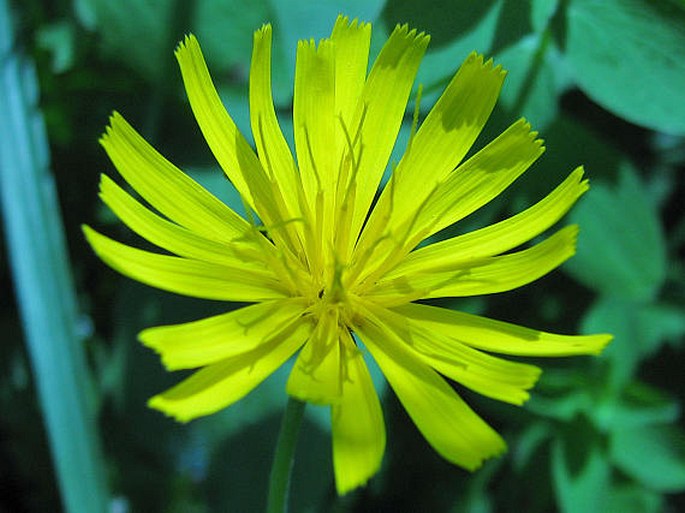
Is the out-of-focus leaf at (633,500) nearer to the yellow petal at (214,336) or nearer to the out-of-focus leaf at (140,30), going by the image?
the yellow petal at (214,336)

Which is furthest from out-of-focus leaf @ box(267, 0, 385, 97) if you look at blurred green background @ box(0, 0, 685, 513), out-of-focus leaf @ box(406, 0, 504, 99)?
out-of-focus leaf @ box(406, 0, 504, 99)

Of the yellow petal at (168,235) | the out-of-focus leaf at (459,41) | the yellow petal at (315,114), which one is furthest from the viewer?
the out-of-focus leaf at (459,41)

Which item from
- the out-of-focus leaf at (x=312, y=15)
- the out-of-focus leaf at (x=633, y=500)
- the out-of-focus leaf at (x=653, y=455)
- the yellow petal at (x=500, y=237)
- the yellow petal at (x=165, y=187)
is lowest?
the out-of-focus leaf at (x=633, y=500)

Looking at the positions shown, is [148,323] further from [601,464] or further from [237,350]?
[601,464]

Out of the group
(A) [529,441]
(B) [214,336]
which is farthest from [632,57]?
(B) [214,336]

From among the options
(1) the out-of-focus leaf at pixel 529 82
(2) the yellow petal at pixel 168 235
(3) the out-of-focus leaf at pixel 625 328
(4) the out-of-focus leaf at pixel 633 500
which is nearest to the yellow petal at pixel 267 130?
(2) the yellow petal at pixel 168 235

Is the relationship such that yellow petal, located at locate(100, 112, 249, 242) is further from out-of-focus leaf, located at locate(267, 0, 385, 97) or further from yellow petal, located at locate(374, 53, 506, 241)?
out-of-focus leaf, located at locate(267, 0, 385, 97)

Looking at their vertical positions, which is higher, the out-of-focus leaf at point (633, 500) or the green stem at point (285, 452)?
the green stem at point (285, 452)

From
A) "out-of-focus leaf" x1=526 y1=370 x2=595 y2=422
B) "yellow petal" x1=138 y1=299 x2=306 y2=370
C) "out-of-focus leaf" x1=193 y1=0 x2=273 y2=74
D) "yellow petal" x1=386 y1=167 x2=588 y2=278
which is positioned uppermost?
"out-of-focus leaf" x1=193 y1=0 x2=273 y2=74
